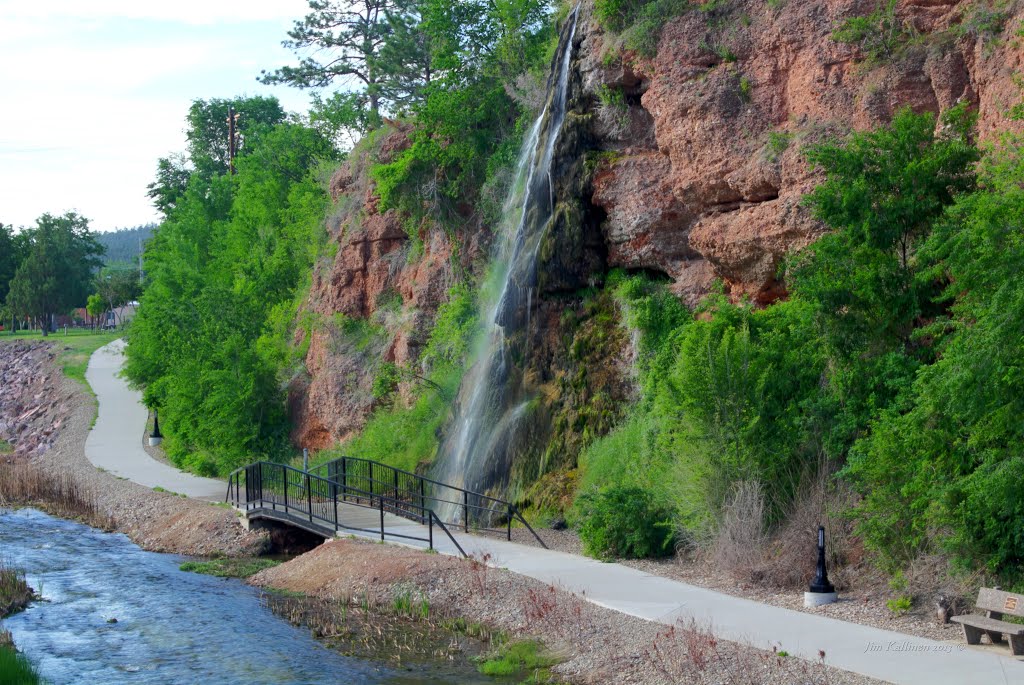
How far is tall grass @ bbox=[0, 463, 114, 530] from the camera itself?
26.6 meters

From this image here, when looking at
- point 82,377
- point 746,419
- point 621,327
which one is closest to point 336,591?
point 746,419

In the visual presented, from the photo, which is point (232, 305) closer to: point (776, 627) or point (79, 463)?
point (79, 463)

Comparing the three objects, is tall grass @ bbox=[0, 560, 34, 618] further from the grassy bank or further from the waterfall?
the waterfall

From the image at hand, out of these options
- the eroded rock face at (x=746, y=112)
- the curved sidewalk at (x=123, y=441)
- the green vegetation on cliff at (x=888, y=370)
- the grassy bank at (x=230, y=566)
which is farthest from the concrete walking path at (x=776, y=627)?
the curved sidewalk at (x=123, y=441)

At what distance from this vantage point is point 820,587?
12.8 meters

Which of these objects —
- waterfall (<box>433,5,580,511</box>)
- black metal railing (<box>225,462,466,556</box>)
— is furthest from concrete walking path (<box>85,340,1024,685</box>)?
waterfall (<box>433,5,580,511</box>)

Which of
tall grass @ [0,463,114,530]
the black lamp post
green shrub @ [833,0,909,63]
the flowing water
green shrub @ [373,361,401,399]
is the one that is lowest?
tall grass @ [0,463,114,530]

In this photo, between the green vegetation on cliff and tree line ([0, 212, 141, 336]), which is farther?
tree line ([0, 212, 141, 336])

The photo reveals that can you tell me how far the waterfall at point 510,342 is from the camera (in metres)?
21.5

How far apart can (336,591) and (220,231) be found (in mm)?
33841

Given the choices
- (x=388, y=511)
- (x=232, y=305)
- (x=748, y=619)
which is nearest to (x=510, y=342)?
(x=388, y=511)

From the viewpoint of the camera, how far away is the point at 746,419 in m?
15.4

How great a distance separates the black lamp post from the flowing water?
4059mm

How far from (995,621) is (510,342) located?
13.0 metres
